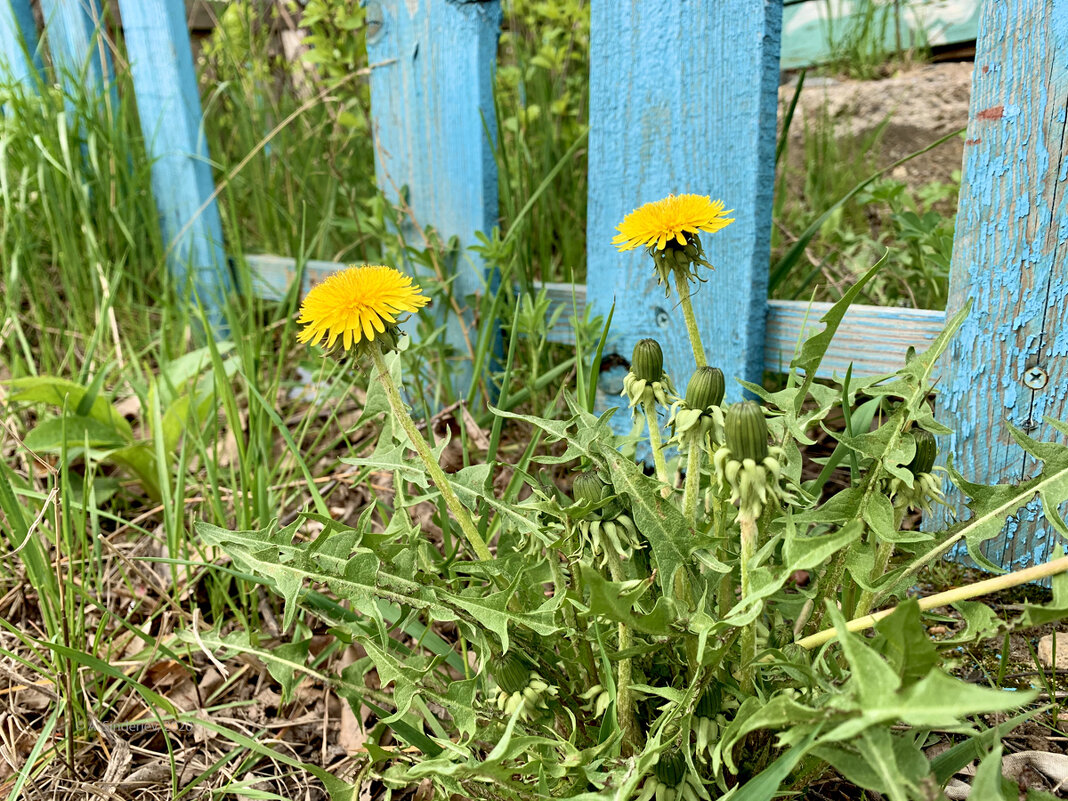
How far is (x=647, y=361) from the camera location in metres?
0.95

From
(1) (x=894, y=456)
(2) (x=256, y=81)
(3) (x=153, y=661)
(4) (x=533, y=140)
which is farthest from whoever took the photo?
(2) (x=256, y=81)

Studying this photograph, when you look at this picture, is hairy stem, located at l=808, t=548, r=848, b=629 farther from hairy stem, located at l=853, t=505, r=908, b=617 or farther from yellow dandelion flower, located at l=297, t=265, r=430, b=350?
yellow dandelion flower, located at l=297, t=265, r=430, b=350

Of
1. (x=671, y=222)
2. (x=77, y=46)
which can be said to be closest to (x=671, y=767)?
(x=671, y=222)

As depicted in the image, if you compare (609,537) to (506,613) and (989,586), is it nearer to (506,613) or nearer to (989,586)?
(506,613)

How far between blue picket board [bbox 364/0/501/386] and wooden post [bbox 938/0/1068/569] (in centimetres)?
100

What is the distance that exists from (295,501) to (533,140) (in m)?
1.30

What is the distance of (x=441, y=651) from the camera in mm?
1168

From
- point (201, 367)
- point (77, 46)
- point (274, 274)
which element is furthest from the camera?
point (77, 46)

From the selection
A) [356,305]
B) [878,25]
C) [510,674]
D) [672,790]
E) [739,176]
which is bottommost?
[672,790]

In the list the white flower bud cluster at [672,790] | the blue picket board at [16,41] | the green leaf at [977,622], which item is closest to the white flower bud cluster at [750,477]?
the green leaf at [977,622]

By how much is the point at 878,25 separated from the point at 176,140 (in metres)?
3.08

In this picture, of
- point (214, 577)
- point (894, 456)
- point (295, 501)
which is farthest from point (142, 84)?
point (894, 456)

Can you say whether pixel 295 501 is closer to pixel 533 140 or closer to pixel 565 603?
pixel 565 603

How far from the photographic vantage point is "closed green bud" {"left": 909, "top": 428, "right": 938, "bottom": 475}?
884 mm
